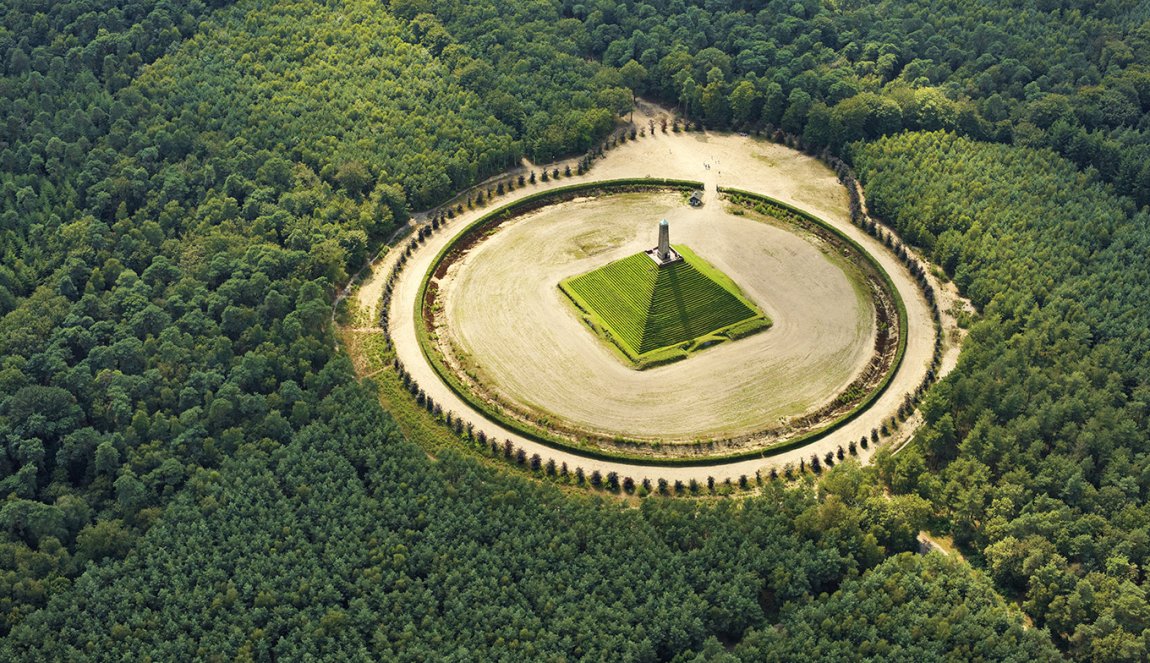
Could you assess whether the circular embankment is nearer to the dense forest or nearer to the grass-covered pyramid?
the grass-covered pyramid

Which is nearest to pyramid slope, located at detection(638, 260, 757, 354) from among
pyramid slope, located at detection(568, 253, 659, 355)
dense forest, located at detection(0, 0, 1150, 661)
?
pyramid slope, located at detection(568, 253, 659, 355)

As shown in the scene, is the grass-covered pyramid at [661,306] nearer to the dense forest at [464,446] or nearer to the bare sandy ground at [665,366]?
the bare sandy ground at [665,366]

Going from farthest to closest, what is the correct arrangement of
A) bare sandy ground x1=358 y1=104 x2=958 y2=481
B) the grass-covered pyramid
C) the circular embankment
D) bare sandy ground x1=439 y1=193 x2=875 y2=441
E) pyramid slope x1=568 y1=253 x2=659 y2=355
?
pyramid slope x1=568 y1=253 x2=659 y2=355 < the grass-covered pyramid < bare sandy ground x1=439 y1=193 x2=875 y2=441 < the circular embankment < bare sandy ground x1=358 y1=104 x2=958 y2=481

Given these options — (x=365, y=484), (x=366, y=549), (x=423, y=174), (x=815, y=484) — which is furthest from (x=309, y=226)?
(x=815, y=484)

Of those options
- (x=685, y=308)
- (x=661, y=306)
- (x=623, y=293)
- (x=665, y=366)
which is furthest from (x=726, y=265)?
(x=665, y=366)

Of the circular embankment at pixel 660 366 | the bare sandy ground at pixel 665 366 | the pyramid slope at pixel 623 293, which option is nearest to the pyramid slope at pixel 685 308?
the pyramid slope at pixel 623 293

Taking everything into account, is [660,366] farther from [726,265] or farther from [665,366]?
[726,265]

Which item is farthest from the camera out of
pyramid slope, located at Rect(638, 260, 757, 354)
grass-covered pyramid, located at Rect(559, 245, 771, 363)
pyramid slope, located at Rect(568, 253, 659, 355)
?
pyramid slope, located at Rect(568, 253, 659, 355)
